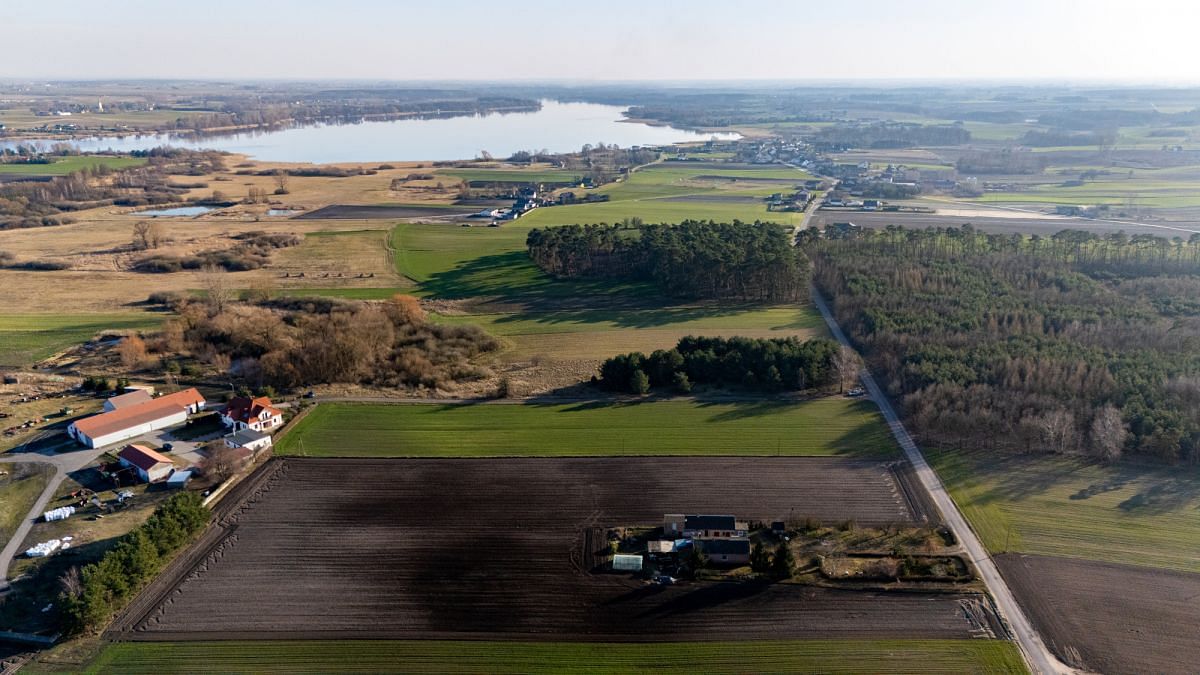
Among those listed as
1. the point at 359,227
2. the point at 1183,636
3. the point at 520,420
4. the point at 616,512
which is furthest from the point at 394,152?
the point at 1183,636

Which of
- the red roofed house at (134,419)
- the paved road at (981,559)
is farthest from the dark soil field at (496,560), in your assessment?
the red roofed house at (134,419)

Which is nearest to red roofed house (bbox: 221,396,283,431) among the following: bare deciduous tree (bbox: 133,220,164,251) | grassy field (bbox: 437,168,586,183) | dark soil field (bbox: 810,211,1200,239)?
bare deciduous tree (bbox: 133,220,164,251)

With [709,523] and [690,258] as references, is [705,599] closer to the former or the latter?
[709,523]

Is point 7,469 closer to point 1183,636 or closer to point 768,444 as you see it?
point 768,444

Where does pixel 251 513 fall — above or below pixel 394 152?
below

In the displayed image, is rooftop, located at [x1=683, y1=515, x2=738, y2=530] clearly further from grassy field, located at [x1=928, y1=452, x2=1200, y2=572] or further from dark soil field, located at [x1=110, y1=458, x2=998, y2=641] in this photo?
grassy field, located at [x1=928, y1=452, x2=1200, y2=572]

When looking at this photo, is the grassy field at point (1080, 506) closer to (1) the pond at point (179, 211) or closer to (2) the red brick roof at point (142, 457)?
(2) the red brick roof at point (142, 457)
